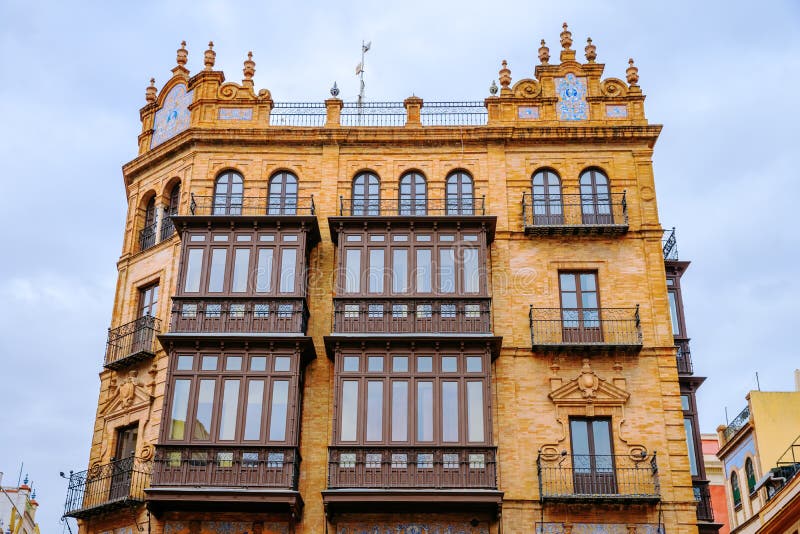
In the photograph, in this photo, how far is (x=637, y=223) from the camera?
27938 mm

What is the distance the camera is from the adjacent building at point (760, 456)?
105 ft

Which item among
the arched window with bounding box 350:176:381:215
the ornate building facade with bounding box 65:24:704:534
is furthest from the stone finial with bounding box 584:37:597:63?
the arched window with bounding box 350:176:381:215

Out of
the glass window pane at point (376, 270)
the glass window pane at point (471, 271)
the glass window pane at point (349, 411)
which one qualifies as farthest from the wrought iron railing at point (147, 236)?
the glass window pane at point (471, 271)

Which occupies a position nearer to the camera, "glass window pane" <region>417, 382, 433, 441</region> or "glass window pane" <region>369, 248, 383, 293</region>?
"glass window pane" <region>417, 382, 433, 441</region>

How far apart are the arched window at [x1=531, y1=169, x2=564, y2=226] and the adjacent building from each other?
34.9 feet

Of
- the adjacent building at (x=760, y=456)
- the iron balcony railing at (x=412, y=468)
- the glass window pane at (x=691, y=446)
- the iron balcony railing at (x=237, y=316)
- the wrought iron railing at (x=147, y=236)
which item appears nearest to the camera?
the iron balcony railing at (x=412, y=468)

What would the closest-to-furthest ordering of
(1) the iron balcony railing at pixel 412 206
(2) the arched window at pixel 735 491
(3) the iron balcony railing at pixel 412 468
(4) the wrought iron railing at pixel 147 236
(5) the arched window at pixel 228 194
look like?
(3) the iron balcony railing at pixel 412 468 → (1) the iron balcony railing at pixel 412 206 → (5) the arched window at pixel 228 194 → (4) the wrought iron railing at pixel 147 236 → (2) the arched window at pixel 735 491

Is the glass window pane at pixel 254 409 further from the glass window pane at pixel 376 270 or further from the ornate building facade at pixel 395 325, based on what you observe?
the glass window pane at pixel 376 270

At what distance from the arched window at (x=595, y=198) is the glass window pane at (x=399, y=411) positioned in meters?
7.64

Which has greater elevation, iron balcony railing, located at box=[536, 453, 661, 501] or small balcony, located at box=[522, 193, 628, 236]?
small balcony, located at box=[522, 193, 628, 236]

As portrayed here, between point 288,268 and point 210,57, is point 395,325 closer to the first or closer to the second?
point 288,268

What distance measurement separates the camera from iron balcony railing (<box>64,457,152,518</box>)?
83.0 feet

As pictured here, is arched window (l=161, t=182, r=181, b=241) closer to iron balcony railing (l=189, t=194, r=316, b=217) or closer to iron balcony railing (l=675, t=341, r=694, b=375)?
iron balcony railing (l=189, t=194, r=316, b=217)

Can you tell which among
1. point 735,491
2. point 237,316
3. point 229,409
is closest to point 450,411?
point 229,409
